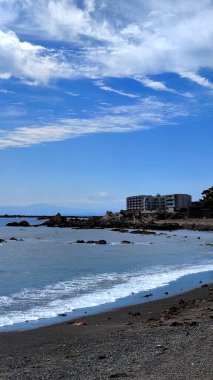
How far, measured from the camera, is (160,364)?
7.55 metres

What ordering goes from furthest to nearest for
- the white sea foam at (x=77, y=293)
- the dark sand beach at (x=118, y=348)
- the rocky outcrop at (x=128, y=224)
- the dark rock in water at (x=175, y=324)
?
the rocky outcrop at (x=128, y=224) < the white sea foam at (x=77, y=293) < the dark rock in water at (x=175, y=324) < the dark sand beach at (x=118, y=348)

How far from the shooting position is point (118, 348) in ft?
29.8

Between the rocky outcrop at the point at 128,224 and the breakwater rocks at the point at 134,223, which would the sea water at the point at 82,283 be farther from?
the rocky outcrop at the point at 128,224

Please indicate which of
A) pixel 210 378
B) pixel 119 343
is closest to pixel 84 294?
pixel 119 343

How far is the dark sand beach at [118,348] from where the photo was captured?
7301 millimetres

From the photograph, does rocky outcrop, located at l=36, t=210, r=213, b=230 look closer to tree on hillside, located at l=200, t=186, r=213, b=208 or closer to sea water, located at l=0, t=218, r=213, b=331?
tree on hillside, located at l=200, t=186, r=213, b=208

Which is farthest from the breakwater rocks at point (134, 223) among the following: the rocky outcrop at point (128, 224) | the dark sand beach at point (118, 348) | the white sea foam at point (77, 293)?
the dark sand beach at point (118, 348)

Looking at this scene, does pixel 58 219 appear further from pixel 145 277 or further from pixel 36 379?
pixel 36 379

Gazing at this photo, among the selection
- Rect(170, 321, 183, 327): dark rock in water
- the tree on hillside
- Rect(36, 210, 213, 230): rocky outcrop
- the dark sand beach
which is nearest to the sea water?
the dark sand beach

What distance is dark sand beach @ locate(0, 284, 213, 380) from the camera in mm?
7301

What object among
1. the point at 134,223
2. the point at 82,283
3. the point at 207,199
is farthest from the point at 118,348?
the point at 207,199

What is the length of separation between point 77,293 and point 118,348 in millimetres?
9128

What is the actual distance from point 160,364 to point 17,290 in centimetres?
1225

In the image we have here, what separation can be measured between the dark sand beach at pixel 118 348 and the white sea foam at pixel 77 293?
1831mm
